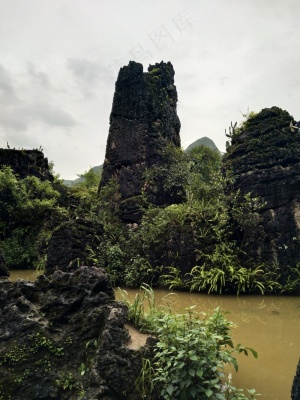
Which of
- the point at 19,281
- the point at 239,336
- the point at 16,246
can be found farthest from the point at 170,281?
the point at 16,246

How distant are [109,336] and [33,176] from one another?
1332 centimetres

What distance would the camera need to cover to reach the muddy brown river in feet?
12.0

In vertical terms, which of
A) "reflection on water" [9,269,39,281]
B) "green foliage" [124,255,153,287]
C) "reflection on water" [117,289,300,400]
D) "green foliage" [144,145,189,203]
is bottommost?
"reflection on water" [9,269,39,281]

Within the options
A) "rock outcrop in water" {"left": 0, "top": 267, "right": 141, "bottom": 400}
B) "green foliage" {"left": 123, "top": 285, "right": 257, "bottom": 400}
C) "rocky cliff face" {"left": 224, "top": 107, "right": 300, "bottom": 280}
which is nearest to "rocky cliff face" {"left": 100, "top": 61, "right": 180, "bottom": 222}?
"rocky cliff face" {"left": 224, "top": 107, "right": 300, "bottom": 280}

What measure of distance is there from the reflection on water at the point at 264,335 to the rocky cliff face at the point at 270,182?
141 cm

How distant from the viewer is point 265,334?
5246mm

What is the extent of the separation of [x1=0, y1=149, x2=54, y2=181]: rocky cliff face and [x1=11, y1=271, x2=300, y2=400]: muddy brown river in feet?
31.4

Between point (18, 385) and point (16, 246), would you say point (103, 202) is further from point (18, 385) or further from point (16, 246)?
point (18, 385)

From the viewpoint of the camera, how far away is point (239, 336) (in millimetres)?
5105

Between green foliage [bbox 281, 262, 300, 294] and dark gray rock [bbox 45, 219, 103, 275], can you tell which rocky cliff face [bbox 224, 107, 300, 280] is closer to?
green foliage [bbox 281, 262, 300, 294]

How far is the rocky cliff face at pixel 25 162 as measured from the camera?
15.3 metres

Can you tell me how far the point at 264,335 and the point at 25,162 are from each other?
548 inches

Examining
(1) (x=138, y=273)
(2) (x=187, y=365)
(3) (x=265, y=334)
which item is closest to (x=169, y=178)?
(1) (x=138, y=273)

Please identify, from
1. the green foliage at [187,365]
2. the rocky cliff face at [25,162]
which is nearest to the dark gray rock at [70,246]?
the green foliage at [187,365]
